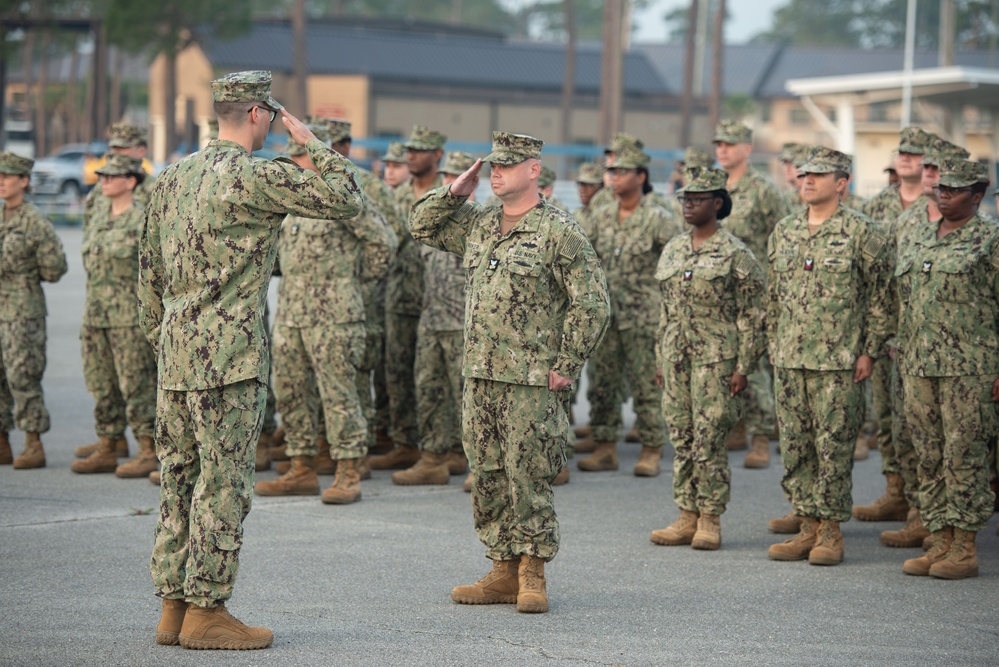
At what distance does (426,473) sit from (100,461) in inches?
93.5

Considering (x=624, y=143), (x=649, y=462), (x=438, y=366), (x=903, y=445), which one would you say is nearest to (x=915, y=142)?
(x=624, y=143)

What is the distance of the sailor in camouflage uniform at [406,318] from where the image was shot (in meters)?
10.7

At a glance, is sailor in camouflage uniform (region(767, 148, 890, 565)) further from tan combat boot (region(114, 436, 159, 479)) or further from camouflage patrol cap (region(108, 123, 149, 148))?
camouflage patrol cap (region(108, 123, 149, 148))

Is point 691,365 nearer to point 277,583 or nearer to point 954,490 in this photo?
point 954,490

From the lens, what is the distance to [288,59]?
55.7m

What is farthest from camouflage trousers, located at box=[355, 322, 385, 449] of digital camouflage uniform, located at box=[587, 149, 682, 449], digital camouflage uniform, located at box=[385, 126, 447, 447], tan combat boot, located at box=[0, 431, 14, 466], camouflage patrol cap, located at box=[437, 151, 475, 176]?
tan combat boot, located at box=[0, 431, 14, 466]

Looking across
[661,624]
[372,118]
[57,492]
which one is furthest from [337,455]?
[372,118]

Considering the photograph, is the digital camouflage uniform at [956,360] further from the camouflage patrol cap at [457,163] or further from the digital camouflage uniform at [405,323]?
the digital camouflage uniform at [405,323]

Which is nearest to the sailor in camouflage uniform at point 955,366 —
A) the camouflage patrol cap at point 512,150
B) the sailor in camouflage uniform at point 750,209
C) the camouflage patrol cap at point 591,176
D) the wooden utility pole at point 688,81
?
the camouflage patrol cap at point 512,150

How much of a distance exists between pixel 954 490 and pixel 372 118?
48.5 m

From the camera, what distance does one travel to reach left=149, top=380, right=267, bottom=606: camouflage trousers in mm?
5988

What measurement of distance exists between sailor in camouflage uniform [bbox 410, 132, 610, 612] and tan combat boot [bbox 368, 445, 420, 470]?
4.04 m

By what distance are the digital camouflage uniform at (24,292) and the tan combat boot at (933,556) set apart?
6.25 metres

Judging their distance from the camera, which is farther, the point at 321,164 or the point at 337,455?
the point at 337,455
